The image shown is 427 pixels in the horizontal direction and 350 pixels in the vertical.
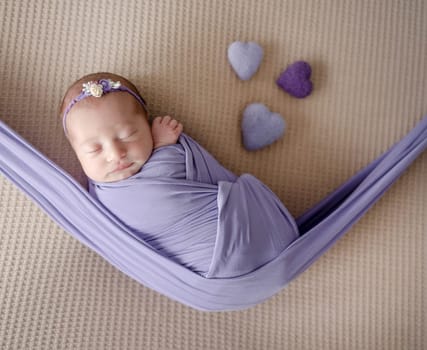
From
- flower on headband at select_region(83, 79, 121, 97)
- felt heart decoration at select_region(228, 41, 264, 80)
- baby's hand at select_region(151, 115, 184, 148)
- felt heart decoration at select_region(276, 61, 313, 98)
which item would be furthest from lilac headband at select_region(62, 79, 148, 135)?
felt heart decoration at select_region(276, 61, 313, 98)

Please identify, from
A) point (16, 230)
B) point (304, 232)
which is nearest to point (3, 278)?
point (16, 230)

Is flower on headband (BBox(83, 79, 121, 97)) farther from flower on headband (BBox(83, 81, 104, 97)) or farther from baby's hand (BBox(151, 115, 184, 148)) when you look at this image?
baby's hand (BBox(151, 115, 184, 148))

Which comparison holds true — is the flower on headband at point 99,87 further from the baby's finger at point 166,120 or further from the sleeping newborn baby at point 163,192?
the baby's finger at point 166,120

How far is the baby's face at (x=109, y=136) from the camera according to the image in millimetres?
882

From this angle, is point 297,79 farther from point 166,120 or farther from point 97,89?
point 97,89

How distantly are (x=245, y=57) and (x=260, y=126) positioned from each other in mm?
191

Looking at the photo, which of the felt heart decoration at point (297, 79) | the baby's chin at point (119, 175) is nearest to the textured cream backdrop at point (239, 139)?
the felt heart decoration at point (297, 79)

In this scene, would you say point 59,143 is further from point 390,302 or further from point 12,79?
point 390,302

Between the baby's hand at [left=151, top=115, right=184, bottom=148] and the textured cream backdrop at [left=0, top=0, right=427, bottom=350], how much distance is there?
10 centimetres

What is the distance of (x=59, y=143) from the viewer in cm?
105

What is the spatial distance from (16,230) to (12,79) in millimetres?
390

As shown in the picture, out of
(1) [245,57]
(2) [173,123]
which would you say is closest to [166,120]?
(2) [173,123]

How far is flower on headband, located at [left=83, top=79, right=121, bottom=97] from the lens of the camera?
2.92 ft

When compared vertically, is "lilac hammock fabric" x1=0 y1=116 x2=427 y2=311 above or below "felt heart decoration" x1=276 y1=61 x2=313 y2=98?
below
